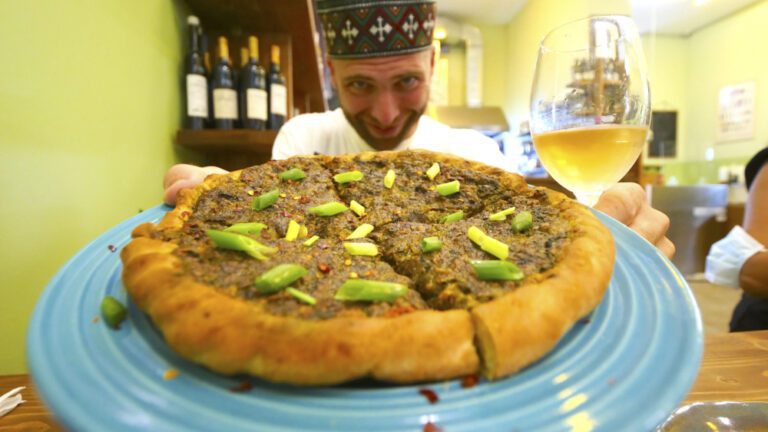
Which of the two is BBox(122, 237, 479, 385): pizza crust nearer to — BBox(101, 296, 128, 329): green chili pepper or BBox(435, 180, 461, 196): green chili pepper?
BBox(101, 296, 128, 329): green chili pepper

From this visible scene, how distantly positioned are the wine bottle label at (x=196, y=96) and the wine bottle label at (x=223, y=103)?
6 centimetres

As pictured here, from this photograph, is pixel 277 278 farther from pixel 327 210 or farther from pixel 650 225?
pixel 650 225

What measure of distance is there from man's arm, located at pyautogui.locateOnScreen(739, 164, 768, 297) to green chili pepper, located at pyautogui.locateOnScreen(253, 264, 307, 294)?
2.29 metres

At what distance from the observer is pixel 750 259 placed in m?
2.08

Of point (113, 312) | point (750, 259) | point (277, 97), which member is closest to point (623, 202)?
point (113, 312)

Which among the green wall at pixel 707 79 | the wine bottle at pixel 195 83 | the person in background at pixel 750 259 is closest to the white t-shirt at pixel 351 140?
the wine bottle at pixel 195 83

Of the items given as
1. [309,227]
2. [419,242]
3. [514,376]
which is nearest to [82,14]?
[309,227]

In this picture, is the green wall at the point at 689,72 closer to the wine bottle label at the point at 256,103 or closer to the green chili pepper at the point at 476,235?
the wine bottle label at the point at 256,103

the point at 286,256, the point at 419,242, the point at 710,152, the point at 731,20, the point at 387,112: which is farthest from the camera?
the point at 710,152

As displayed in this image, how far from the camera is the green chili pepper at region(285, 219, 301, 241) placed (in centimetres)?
97

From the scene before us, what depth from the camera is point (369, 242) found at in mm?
981

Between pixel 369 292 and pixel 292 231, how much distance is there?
0.35 meters

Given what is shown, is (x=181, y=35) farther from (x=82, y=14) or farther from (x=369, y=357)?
(x=369, y=357)

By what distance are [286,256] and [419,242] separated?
0.97ft
